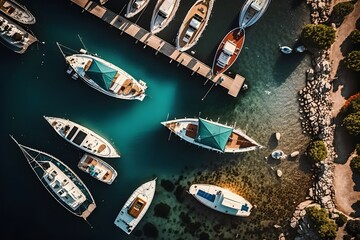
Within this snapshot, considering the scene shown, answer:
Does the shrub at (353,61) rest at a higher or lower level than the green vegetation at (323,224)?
higher

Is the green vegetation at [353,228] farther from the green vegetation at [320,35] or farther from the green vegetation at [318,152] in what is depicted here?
the green vegetation at [320,35]

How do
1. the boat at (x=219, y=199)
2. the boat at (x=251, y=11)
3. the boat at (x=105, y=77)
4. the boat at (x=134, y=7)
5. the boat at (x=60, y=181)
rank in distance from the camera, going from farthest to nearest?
the boat at (x=60, y=181), the boat at (x=219, y=199), the boat at (x=134, y=7), the boat at (x=251, y=11), the boat at (x=105, y=77)

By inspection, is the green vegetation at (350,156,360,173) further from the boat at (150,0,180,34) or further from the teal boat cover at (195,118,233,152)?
the boat at (150,0,180,34)

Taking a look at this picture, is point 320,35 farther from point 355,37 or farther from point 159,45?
point 159,45

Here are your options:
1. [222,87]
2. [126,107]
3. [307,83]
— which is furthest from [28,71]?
[307,83]

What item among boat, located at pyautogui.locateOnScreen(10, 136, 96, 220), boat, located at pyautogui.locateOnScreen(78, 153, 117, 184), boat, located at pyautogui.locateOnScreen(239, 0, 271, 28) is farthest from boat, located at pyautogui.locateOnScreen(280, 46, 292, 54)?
boat, located at pyautogui.locateOnScreen(10, 136, 96, 220)

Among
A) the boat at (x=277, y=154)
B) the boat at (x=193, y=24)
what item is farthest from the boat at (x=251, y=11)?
the boat at (x=277, y=154)
